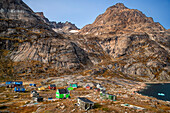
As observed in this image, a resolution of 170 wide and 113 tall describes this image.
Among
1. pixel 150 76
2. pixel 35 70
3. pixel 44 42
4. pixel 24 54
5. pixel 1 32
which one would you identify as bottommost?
pixel 150 76

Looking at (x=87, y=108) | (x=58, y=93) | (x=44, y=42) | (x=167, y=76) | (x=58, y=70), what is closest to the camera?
(x=87, y=108)

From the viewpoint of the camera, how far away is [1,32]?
18450 cm

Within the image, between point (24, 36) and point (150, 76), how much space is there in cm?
20954

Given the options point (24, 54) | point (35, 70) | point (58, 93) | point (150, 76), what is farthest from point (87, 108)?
point (150, 76)

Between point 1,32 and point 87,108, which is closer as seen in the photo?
point 87,108

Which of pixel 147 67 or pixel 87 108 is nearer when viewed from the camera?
pixel 87 108

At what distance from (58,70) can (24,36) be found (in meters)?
88.3

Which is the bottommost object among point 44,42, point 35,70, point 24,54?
point 35,70

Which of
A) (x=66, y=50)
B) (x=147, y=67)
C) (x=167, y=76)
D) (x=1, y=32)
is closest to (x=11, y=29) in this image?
(x=1, y=32)

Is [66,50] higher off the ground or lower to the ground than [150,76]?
higher

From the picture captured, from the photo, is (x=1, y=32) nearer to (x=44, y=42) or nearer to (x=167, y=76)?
(x=44, y=42)

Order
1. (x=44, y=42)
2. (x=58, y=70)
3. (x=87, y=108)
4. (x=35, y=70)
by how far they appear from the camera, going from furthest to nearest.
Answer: (x=44, y=42) < (x=58, y=70) < (x=35, y=70) < (x=87, y=108)

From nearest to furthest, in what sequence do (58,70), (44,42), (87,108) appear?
1. (87,108)
2. (58,70)
3. (44,42)

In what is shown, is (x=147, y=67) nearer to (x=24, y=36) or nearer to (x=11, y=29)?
(x=24, y=36)
